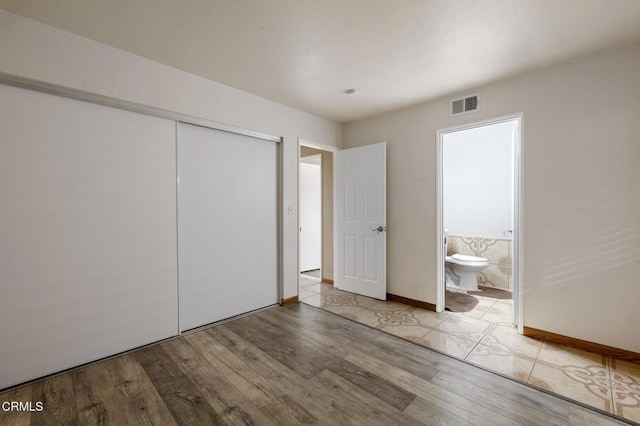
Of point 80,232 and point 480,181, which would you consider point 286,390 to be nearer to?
point 80,232

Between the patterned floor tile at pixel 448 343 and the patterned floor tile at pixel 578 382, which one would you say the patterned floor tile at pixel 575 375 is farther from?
the patterned floor tile at pixel 448 343

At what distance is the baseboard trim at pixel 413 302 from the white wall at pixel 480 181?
1473mm

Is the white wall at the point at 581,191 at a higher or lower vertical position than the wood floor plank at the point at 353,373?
higher

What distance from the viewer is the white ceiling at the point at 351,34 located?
1.78 m

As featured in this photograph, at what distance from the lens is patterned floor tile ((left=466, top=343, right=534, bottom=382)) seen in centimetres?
208

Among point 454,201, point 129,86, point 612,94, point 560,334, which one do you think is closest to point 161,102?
point 129,86

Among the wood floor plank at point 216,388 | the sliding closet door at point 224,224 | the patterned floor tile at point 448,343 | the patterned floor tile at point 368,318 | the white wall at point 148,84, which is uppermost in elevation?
the white wall at point 148,84

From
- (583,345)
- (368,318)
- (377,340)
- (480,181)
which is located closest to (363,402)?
(377,340)

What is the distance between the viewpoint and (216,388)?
1.92 meters

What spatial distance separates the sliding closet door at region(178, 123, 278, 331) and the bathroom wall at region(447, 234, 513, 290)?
3237 mm

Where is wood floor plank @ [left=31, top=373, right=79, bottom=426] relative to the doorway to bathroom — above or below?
below

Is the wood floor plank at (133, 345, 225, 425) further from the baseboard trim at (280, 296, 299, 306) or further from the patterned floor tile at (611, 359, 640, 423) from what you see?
the patterned floor tile at (611, 359, 640, 423)

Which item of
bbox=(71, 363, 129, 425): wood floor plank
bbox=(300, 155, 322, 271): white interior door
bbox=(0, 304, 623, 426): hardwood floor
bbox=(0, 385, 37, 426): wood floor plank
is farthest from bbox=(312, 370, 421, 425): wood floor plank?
bbox=(300, 155, 322, 271): white interior door

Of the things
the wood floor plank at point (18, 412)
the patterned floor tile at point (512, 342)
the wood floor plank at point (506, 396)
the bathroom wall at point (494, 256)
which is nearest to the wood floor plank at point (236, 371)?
the wood floor plank at point (18, 412)
